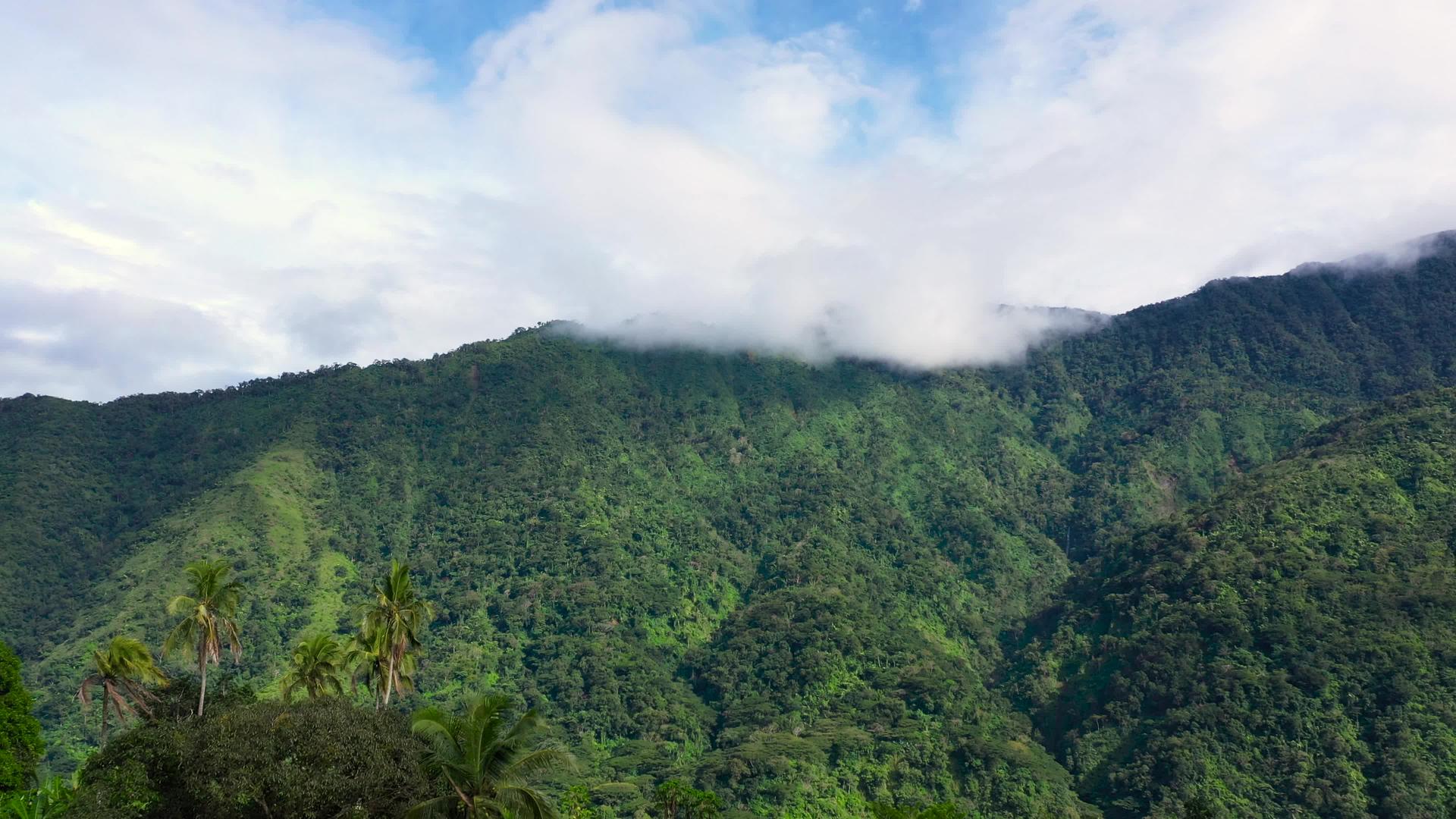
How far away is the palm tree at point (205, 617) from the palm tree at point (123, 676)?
1316 millimetres

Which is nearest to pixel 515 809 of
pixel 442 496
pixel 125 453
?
pixel 442 496

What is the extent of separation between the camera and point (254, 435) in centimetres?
19512

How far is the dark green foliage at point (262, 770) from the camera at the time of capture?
35.8 meters

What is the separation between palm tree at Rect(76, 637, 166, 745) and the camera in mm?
46281

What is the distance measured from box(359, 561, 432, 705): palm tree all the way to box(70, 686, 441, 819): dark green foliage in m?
9.83

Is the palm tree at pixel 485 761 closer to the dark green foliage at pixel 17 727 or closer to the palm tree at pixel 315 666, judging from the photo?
the palm tree at pixel 315 666

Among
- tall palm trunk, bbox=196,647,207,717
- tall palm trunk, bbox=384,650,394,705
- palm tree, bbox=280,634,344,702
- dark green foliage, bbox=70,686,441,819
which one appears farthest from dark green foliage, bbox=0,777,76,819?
tall palm trunk, bbox=384,650,394,705

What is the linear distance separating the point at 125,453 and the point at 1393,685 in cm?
21392

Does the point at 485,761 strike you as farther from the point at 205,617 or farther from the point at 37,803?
the point at 205,617

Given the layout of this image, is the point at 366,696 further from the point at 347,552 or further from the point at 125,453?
the point at 125,453

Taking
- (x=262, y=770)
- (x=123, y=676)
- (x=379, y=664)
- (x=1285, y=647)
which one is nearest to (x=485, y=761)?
(x=262, y=770)

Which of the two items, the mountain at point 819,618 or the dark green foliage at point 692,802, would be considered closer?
the dark green foliage at point 692,802

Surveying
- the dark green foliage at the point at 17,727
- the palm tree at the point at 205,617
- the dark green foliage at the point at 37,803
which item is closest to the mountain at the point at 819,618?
the palm tree at the point at 205,617

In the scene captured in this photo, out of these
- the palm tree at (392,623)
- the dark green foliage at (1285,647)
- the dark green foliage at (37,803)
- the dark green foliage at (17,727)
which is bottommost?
the dark green foliage at (1285,647)
